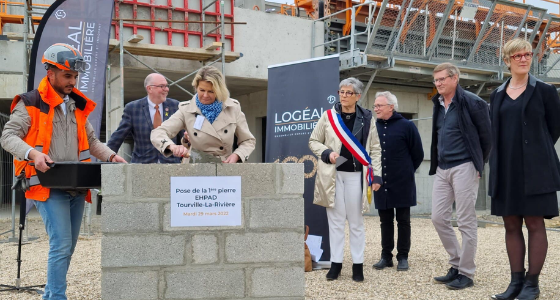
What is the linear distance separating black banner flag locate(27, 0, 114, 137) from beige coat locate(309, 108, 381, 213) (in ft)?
13.2

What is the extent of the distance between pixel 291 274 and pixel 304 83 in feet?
10.7

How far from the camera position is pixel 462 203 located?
16.3ft

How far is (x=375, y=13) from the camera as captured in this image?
12.9 metres

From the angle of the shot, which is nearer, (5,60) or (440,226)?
(440,226)

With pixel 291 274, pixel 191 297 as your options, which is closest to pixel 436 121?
pixel 291 274

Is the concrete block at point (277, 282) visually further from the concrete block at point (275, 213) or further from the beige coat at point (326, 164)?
the beige coat at point (326, 164)

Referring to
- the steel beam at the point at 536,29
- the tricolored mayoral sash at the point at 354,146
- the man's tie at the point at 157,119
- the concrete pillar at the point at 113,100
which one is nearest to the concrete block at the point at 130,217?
the man's tie at the point at 157,119

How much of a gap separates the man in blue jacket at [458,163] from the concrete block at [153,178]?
257 cm

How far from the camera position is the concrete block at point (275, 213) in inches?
143

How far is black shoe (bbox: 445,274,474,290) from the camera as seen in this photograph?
497 centimetres

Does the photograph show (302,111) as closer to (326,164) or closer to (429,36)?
(326,164)

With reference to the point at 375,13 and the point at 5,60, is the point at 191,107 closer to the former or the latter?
the point at 5,60

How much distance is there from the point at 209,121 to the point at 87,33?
5.66 meters

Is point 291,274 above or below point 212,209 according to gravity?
below
